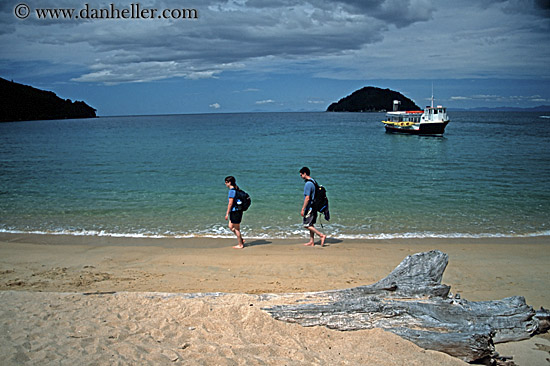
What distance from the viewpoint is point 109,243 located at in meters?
10.6

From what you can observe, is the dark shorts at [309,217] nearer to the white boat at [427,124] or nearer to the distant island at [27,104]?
the white boat at [427,124]

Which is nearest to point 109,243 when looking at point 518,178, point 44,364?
point 44,364

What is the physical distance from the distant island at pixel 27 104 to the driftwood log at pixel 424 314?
166 m

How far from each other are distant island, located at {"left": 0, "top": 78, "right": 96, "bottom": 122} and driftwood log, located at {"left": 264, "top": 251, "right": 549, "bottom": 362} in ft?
543

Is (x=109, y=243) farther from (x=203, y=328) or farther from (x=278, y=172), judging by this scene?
(x=278, y=172)

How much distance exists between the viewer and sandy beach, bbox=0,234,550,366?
4.15 m

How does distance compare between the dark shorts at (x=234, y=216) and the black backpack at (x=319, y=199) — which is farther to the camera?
the dark shorts at (x=234, y=216)

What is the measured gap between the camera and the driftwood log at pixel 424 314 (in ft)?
14.7

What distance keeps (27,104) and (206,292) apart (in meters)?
185

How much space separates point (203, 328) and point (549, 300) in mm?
5809

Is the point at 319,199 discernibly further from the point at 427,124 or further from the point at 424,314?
the point at 427,124

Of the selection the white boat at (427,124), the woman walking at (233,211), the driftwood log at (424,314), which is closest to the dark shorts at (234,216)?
the woman walking at (233,211)

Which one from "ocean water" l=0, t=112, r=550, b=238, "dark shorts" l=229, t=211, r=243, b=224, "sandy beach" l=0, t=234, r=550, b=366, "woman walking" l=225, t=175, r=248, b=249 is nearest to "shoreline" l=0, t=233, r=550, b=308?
"sandy beach" l=0, t=234, r=550, b=366

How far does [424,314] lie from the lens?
15.5 feet
